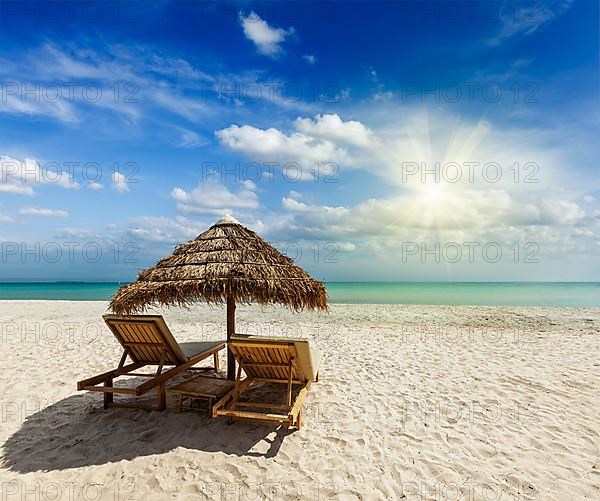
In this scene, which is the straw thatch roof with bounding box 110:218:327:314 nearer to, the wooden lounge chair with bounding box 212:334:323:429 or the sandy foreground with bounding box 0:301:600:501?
the wooden lounge chair with bounding box 212:334:323:429

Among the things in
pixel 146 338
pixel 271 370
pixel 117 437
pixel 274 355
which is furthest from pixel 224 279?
pixel 117 437

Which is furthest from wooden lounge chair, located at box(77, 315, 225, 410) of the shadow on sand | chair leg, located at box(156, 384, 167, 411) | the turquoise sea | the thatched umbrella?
the turquoise sea

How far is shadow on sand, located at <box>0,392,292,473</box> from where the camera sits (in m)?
3.79

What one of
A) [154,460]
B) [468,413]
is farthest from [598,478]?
[154,460]

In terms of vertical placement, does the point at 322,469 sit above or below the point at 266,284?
below

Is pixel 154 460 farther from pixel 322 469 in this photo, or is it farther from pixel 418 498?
pixel 418 498

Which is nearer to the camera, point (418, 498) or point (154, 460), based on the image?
point (418, 498)

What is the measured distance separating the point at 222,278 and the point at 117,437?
2.09m

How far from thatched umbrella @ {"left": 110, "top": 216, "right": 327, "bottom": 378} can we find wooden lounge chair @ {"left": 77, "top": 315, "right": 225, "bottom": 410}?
0.21 metres

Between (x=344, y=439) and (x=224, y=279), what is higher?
(x=224, y=279)

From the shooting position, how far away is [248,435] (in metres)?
4.17

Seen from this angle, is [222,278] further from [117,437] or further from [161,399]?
[117,437]

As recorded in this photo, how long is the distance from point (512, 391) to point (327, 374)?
2826 millimetres

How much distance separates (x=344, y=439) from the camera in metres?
4.07
